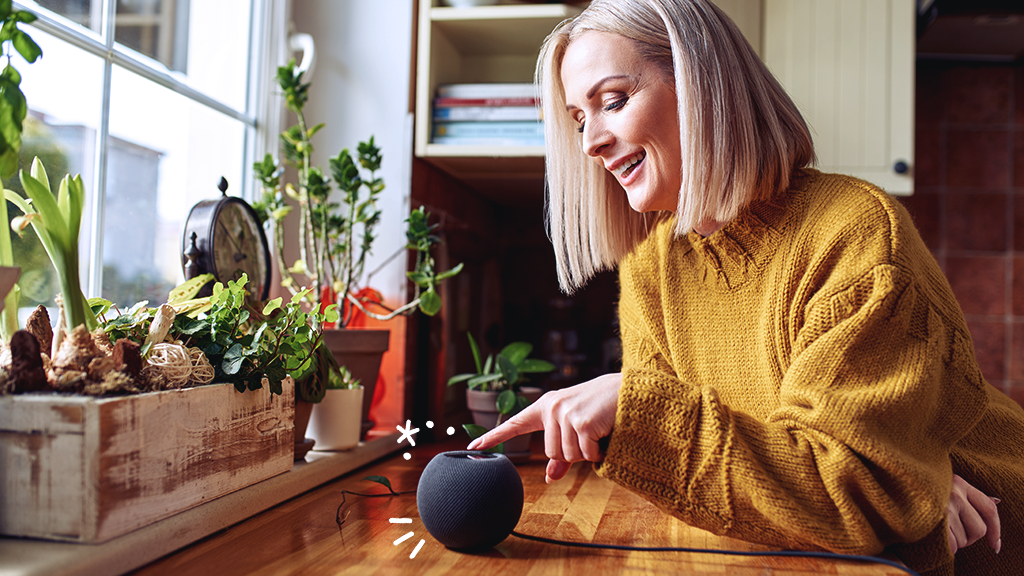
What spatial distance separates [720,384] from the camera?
95 cm

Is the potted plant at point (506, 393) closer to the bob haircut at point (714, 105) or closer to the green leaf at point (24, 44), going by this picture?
the bob haircut at point (714, 105)

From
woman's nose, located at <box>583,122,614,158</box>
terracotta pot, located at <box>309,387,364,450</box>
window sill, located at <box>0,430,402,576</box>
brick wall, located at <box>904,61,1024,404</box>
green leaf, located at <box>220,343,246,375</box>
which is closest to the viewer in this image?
window sill, located at <box>0,430,402,576</box>

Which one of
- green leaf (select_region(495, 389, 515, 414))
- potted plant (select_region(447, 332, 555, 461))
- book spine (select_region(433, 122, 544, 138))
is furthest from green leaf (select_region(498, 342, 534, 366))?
book spine (select_region(433, 122, 544, 138))

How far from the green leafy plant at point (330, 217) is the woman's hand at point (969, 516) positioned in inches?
30.7

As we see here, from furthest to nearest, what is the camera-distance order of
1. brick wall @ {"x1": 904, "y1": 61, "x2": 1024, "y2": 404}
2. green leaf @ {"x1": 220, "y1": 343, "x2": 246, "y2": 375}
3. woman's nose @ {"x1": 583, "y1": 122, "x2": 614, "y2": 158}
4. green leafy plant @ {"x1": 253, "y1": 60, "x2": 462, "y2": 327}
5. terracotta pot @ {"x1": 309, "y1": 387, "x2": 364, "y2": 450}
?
brick wall @ {"x1": 904, "y1": 61, "x2": 1024, "y2": 404}
green leafy plant @ {"x1": 253, "y1": 60, "x2": 462, "y2": 327}
terracotta pot @ {"x1": 309, "y1": 387, "x2": 364, "y2": 450}
woman's nose @ {"x1": 583, "y1": 122, "x2": 614, "y2": 158}
green leaf @ {"x1": 220, "y1": 343, "x2": 246, "y2": 375}

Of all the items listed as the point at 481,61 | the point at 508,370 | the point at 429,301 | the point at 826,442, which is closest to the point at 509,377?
the point at 508,370

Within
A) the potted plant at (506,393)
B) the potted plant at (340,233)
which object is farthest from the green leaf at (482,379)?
the potted plant at (340,233)

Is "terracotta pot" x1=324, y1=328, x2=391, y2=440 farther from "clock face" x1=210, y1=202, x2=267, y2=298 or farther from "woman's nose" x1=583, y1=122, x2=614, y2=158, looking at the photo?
"woman's nose" x1=583, y1=122, x2=614, y2=158

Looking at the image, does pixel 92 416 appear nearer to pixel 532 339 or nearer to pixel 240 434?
pixel 240 434

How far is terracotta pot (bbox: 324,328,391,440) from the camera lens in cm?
128

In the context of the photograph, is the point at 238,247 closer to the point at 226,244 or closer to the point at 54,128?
the point at 226,244

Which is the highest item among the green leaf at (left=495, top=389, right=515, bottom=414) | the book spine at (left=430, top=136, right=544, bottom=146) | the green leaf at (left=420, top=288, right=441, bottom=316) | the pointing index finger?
the book spine at (left=430, top=136, right=544, bottom=146)

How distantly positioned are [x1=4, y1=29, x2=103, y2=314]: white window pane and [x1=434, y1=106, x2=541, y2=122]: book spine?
0.65m

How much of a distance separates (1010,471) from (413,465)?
87 centimetres
